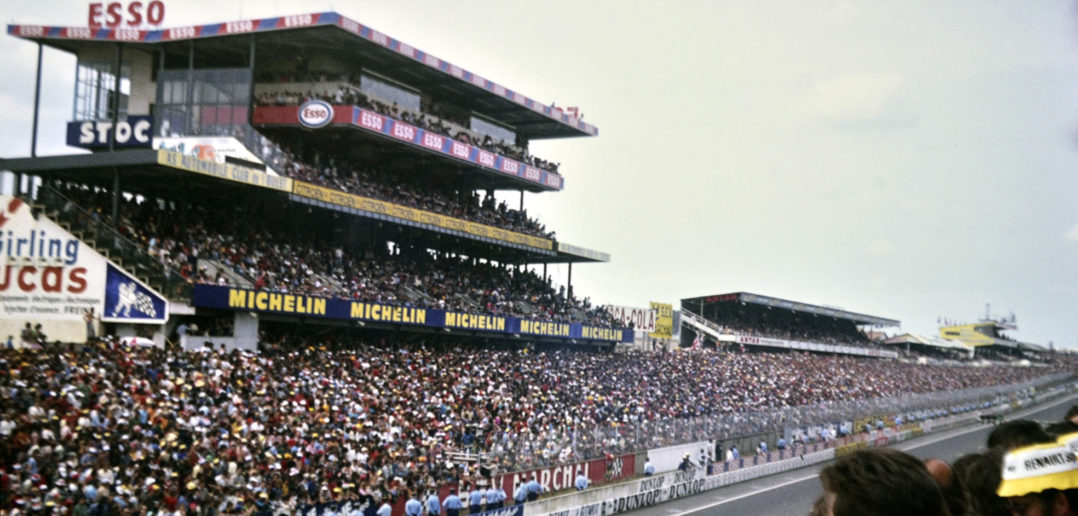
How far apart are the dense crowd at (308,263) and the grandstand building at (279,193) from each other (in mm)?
84

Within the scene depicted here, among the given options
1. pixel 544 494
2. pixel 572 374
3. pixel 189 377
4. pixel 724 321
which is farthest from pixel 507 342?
pixel 724 321

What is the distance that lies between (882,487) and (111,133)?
29.5 metres

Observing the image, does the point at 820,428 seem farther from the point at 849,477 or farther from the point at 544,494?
the point at 849,477

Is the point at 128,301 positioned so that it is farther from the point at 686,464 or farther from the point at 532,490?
the point at 686,464

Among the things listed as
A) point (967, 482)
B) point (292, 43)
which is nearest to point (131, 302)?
point (292, 43)

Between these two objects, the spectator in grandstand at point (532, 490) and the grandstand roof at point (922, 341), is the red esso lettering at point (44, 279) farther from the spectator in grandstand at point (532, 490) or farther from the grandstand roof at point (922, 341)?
the grandstand roof at point (922, 341)

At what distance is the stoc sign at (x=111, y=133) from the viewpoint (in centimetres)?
2697

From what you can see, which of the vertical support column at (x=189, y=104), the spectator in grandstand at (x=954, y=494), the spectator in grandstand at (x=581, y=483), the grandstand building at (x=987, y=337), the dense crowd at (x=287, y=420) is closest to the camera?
the spectator in grandstand at (x=954, y=494)

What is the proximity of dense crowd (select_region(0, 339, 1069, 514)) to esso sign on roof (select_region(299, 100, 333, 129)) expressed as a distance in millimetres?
8821

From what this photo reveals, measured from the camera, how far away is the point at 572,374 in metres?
37.1

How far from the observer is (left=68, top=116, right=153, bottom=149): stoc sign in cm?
2697

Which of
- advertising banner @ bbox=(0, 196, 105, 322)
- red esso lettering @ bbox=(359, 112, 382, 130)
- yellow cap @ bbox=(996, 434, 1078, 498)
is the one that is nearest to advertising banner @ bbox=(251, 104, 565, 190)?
red esso lettering @ bbox=(359, 112, 382, 130)

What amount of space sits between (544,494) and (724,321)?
39634mm

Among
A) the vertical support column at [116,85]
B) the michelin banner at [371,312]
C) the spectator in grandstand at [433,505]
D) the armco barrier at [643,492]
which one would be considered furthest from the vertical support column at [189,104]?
the armco barrier at [643,492]
